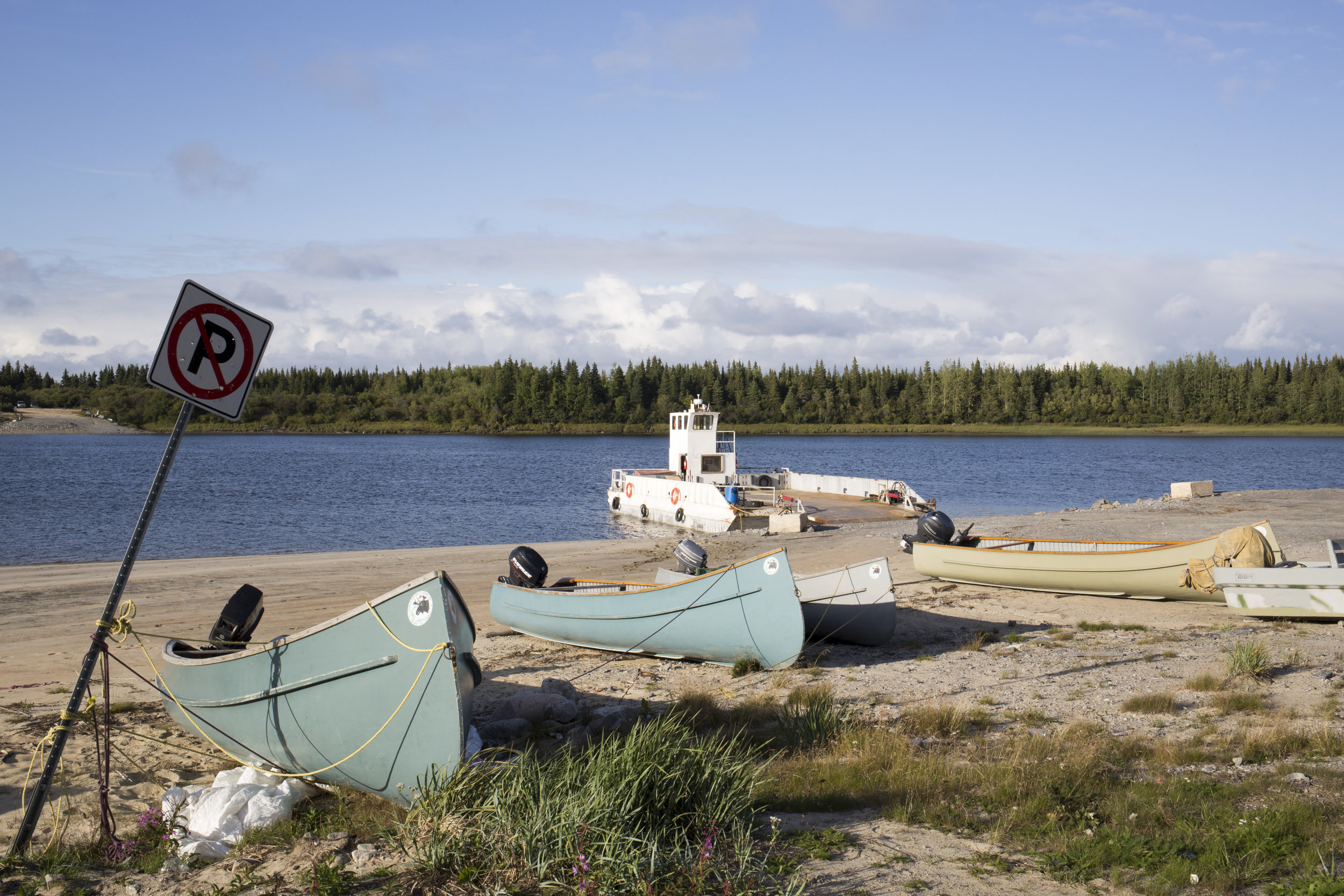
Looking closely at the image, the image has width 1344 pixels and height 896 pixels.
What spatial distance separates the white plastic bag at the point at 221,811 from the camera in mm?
5418

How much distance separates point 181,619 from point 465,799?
11.9m

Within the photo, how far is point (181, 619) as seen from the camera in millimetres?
14477

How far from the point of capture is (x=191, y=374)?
4941mm

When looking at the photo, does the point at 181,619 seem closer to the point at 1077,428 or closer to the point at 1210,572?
the point at 1210,572

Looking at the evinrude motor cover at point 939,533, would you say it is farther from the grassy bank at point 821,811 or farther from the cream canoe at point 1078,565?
the grassy bank at point 821,811

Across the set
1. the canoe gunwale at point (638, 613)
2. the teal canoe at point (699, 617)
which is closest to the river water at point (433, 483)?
the canoe gunwale at point (638, 613)

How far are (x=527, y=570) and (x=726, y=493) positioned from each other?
61.5ft

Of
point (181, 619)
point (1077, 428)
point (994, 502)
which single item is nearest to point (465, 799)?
point (181, 619)

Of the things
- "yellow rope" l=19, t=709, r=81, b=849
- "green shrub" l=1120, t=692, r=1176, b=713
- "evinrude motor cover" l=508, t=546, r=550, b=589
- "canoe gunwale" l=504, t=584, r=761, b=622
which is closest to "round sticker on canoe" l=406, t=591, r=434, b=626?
"yellow rope" l=19, t=709, r=81, b=849

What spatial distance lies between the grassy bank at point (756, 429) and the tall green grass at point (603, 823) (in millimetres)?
132313

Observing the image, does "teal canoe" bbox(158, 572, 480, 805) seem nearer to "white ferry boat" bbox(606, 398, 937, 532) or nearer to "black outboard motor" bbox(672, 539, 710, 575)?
"black outboard motor" bbox(672, 539, 710, 575)

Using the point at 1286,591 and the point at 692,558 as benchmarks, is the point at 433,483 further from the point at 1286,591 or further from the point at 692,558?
the point at 1286,591

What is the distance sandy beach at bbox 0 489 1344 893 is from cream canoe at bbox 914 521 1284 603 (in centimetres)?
26

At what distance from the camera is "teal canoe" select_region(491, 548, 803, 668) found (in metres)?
10.3
